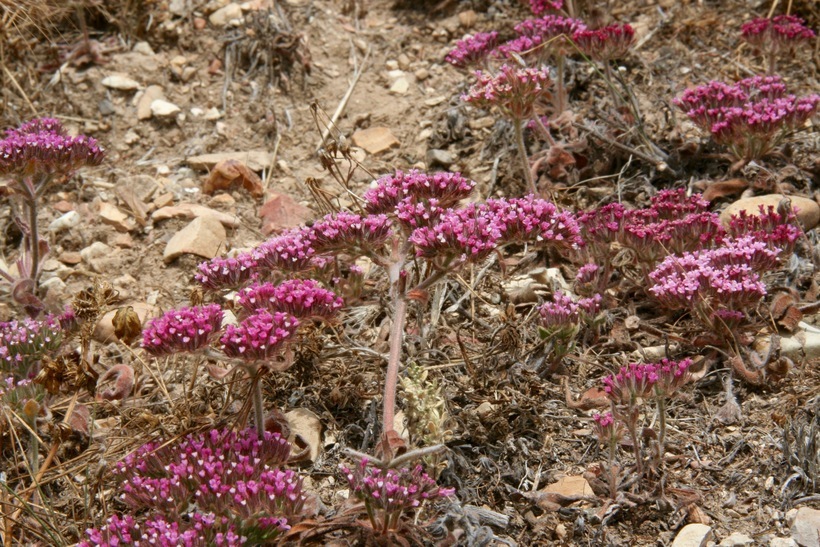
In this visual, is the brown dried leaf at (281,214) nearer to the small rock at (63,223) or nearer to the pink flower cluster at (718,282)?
the small rock at (63,223)

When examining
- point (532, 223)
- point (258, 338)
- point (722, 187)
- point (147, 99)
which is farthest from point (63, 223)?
point (722, 187)

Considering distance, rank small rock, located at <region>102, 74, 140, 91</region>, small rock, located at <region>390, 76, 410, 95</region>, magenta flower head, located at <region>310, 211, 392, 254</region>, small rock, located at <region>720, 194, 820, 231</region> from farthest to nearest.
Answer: small rock, located at <region>390, 76, 410, 95</region>, small rock, located at <region>102, 74, 140, 91</region>, small rock, located at <region>720, 194, 820, 231</region>, magenta flower head, located at <region>310, 211, 392, 254</region>

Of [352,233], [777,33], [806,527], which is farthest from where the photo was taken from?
[777,33]

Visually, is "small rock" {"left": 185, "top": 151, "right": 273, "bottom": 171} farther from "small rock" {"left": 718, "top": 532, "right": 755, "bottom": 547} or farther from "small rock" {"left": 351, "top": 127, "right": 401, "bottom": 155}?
"small rock" {"left": 718, "top": 532, "right": 755, "bottom": 547}

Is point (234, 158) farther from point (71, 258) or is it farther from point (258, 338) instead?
point (258, 338)

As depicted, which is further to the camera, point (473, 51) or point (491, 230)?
point (473, 51)

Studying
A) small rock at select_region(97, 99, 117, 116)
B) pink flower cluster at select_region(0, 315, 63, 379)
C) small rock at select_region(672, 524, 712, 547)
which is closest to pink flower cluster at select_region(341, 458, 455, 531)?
small rock at select_region(672, 524, 712, 547)

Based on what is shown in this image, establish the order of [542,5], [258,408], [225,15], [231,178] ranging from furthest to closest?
1. [225,15]
2. [542,5]
3. [231,178]
4. [258,408]
